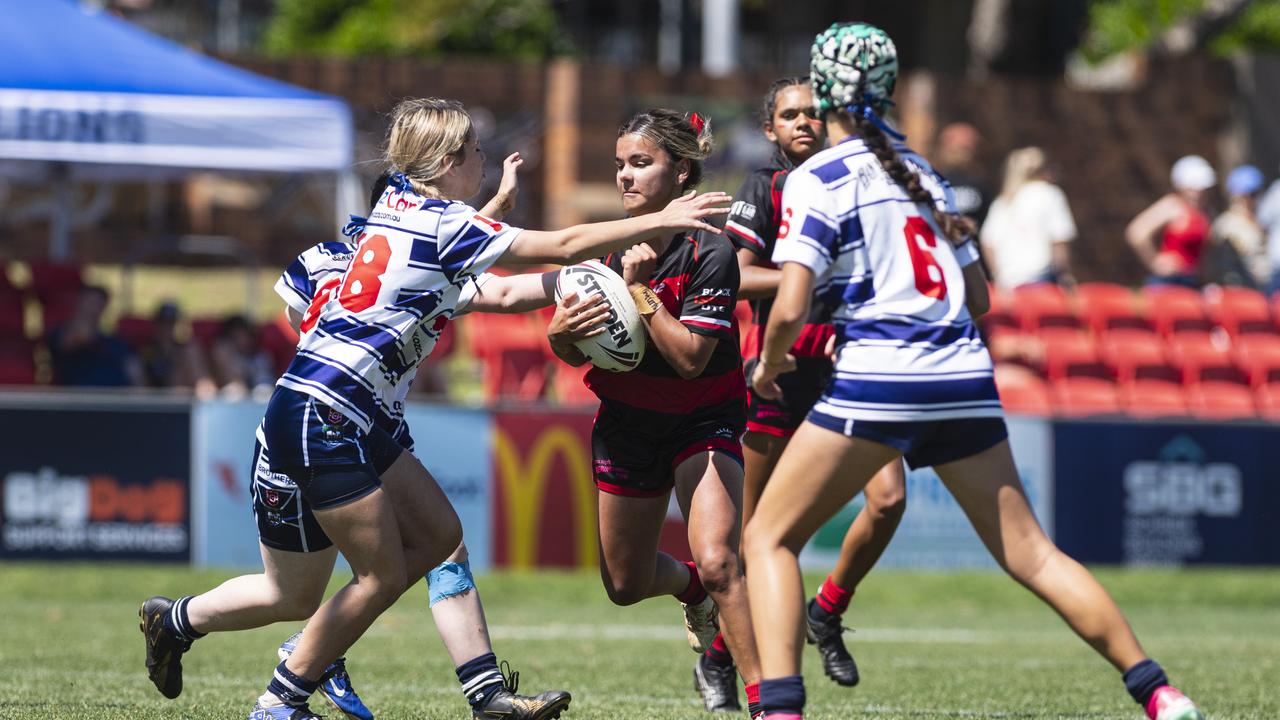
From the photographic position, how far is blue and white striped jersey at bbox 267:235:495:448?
5016 millimetres

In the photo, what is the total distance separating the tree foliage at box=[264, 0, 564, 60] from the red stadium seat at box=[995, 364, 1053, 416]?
1766 centimetres

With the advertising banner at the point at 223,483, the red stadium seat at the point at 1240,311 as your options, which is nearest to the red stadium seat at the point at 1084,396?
the red stadium seat at the point at 1240,311

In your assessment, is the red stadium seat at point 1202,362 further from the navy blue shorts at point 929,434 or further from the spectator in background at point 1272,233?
the navy blue shorts at point 929,434

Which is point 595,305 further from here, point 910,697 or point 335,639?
point 910,697

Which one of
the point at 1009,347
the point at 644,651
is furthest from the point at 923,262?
the point at 1009,347

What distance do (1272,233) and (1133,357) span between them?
279 centimetres

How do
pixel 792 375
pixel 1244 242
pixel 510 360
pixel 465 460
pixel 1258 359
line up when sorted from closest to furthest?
pixel 792 375 < pixel 465 460 < pixel 510 360 < pixel 1258 359 < pixel 1244 242

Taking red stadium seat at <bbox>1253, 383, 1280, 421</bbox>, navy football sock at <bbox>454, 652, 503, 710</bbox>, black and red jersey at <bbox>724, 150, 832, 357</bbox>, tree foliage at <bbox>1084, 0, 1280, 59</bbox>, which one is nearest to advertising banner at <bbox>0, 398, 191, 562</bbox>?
black and red jersey at <bbox>724, 150, 832, 357</bbox>


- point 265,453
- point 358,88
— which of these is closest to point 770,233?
point 265,453

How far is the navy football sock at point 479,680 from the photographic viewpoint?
5238mm

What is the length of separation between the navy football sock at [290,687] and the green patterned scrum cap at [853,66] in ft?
7.35

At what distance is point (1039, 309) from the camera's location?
45.3ft

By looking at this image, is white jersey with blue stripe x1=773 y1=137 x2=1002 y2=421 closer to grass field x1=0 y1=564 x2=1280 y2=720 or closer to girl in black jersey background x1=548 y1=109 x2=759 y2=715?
girl in black jersey background x1=548 y1=109 x2=759 y2=715

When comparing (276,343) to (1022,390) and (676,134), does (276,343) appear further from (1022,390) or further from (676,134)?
(676,134)
